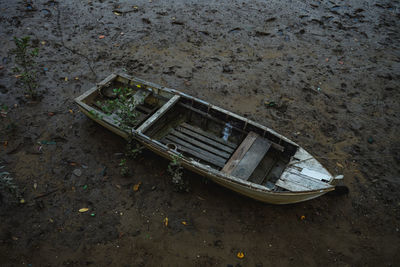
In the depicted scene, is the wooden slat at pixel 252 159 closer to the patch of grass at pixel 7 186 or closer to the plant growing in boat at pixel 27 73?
the patch of grass at pixel 7 186

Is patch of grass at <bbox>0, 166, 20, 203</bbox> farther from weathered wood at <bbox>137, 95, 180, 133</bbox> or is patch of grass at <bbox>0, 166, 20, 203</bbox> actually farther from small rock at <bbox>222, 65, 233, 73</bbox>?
small rock at <bbox>222, 65, 233, 73</bbox>

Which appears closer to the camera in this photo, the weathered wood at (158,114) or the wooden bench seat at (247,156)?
the wooden bench seat at (247,156)

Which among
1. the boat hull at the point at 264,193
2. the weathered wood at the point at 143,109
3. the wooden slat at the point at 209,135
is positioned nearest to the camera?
the boat hull at the point at 264,193

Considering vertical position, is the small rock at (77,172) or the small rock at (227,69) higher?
the small rock at (227,69)

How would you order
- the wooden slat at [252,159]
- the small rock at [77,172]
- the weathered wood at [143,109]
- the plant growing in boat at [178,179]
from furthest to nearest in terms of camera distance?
the weathered wood at [143,109], the small rock at [77,172], the plant growing in boat at [178,179], the wooden slat at [252,159]

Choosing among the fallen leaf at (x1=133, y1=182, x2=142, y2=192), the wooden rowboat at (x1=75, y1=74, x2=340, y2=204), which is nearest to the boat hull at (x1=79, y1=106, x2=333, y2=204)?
the wooden rowboat at (x1=75, y1=74, x2=340, y2=204)

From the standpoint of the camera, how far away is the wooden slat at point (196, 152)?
5012mm

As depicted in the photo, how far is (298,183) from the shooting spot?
14.1 feet

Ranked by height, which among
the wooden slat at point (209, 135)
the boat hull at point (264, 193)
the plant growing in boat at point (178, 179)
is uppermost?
the boat hull at point (264, 193)

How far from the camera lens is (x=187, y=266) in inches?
164

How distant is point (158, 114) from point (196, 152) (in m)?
1.04

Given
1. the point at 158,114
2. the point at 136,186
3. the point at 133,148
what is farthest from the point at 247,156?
the point at 133,148

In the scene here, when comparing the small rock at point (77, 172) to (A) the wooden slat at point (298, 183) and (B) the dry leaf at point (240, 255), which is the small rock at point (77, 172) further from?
(A) the wooden slat at point (298, 183)

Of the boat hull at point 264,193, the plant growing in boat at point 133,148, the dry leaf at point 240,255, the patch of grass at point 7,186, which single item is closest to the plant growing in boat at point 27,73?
the patch of grass at point 7,186
